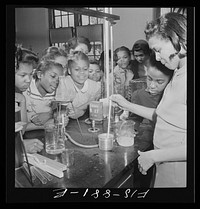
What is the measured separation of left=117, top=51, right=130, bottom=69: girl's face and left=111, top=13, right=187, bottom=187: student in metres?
0.10

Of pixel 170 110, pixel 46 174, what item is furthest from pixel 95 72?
pixel 46 174

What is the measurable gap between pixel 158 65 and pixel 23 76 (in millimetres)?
506

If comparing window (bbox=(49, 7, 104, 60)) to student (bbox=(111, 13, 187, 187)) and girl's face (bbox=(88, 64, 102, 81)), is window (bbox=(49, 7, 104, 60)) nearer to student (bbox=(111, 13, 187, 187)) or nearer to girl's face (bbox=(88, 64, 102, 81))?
girl's face (bbox=(88, 64, 102, 81))

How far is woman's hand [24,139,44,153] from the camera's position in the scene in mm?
1140

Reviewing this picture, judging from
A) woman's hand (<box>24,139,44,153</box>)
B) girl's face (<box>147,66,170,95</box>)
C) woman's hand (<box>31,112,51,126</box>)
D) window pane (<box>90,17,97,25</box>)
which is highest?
window pane (<box>90,17,97,25</box>)

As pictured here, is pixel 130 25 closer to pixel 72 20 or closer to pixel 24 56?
pixel 72 20

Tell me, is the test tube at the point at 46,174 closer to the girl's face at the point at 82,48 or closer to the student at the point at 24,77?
the student at the point at 24,77

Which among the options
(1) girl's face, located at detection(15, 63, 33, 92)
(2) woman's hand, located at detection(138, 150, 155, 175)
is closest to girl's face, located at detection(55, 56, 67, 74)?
(1) girl's face, located at detection(15, 63, 33, 92)

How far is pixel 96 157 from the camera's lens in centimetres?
113

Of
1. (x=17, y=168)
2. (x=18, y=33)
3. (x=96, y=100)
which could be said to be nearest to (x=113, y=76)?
(x=96, y=100)

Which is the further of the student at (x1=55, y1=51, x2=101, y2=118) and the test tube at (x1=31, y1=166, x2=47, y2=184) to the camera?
the student at (x1=55, y1=51, x2=101, y2=118)

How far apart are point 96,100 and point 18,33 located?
385 millimetres

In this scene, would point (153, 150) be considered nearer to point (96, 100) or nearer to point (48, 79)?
→ point (96, 100)

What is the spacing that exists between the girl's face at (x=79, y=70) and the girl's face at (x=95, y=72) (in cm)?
2
